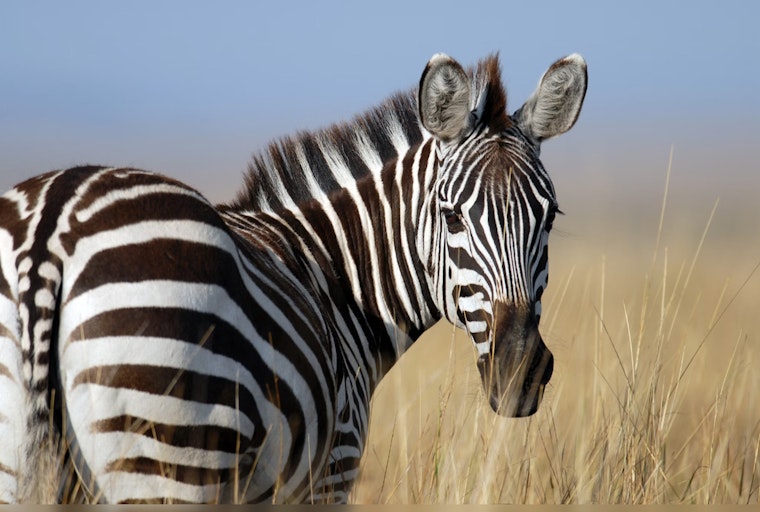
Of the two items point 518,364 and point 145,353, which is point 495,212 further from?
point 145,353

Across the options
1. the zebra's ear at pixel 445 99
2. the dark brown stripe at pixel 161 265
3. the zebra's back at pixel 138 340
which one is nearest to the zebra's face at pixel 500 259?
Answer: the zebra's ear at pixel 445 99

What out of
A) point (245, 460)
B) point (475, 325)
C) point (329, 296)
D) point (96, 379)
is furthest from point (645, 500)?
point (96, 379)

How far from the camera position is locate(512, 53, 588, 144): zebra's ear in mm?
5434

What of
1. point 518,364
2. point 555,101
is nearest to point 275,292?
point 518,364

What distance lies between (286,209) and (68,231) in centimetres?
225

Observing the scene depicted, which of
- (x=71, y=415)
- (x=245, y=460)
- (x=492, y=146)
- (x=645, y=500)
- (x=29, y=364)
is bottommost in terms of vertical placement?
(x=645, y=500)

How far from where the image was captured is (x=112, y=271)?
138 inches

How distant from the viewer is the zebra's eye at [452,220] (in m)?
4.85

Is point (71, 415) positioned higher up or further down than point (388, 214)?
further down

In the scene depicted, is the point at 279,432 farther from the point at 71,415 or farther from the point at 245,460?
the point at 71,415

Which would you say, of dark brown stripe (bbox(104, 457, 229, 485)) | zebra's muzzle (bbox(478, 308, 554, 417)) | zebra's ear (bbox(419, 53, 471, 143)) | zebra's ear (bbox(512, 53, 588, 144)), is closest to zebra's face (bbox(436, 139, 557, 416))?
zebra's muzzle (bbox(478, 308, 554, 417))

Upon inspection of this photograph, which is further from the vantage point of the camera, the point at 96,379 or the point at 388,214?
the point at 388,214

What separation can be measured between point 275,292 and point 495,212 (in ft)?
4.16

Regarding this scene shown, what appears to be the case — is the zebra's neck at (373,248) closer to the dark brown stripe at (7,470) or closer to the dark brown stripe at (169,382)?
the dark brown stripe at (169,382)
